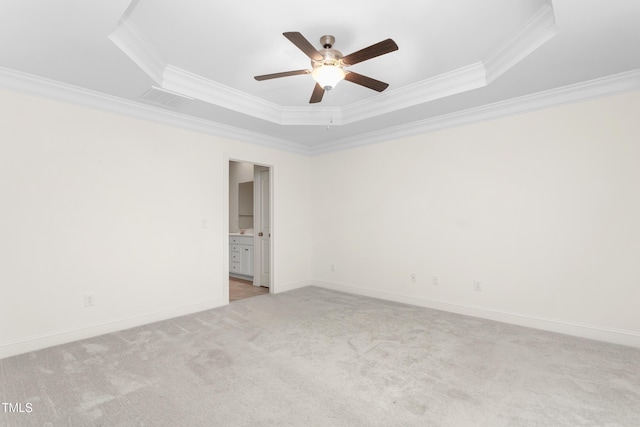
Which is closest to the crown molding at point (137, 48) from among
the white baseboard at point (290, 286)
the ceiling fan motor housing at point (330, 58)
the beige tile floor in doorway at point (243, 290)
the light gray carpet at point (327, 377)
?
the ceiling fan motor housing at point (330, 58)

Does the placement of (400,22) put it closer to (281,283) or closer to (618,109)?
(618,109)

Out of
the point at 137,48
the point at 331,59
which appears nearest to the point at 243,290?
the point at 137,48

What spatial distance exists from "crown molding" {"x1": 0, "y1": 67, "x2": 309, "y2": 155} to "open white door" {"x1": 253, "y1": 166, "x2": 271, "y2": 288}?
859 millimetres

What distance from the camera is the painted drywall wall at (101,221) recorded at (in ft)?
9.41

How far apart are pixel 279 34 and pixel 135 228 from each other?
2.71 meters

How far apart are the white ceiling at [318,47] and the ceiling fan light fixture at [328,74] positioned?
38 centimetres

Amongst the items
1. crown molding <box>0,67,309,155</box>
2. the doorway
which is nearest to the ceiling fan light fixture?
crown molding <box>0,67,309,155</box>

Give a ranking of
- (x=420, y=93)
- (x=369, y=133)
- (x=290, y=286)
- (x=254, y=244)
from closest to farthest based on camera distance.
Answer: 1. (x=420, y=93)
2. (x=369, y=133)
3. (x=290, y=286)
4. (x=254, y=244)

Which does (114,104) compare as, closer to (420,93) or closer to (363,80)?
(363,80)

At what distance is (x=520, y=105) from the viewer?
356 centimetres

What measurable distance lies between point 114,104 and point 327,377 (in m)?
3.63

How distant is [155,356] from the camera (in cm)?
276

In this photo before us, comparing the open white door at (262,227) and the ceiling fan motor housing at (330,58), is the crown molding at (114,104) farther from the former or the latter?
the ceiling fan motor housing at (330,58)

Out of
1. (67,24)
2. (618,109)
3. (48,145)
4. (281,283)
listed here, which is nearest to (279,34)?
(67,24)
